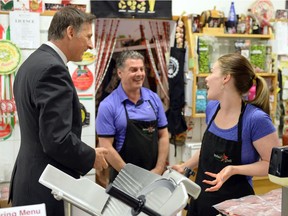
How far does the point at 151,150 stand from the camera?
9.71ft

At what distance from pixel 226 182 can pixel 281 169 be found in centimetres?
75

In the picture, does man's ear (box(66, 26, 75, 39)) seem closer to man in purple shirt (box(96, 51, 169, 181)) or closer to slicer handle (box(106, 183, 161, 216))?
man in purple shirt (box(96, 51, 169, 181))

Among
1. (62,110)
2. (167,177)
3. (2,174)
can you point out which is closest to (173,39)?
(2,174)

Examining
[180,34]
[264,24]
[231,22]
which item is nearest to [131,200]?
[180,34]

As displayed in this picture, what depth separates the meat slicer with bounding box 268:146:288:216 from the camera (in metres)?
1.24

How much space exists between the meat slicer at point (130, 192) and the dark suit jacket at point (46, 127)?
1.46 feet

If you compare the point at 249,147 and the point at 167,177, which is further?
the point at 249,147

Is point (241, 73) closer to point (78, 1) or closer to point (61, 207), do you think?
point (61, 207)

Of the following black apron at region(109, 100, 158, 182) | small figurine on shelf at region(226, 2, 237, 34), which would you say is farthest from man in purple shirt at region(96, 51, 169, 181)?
small figurine on shelf at region(226, 2, 237, 34)

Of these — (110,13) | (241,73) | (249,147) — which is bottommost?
(249,147)

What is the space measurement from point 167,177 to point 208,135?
1.03m

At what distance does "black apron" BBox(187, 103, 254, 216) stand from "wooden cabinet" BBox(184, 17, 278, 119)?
82.8 inches

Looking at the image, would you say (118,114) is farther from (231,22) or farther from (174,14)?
(231,22)

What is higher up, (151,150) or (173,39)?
(173,39)
